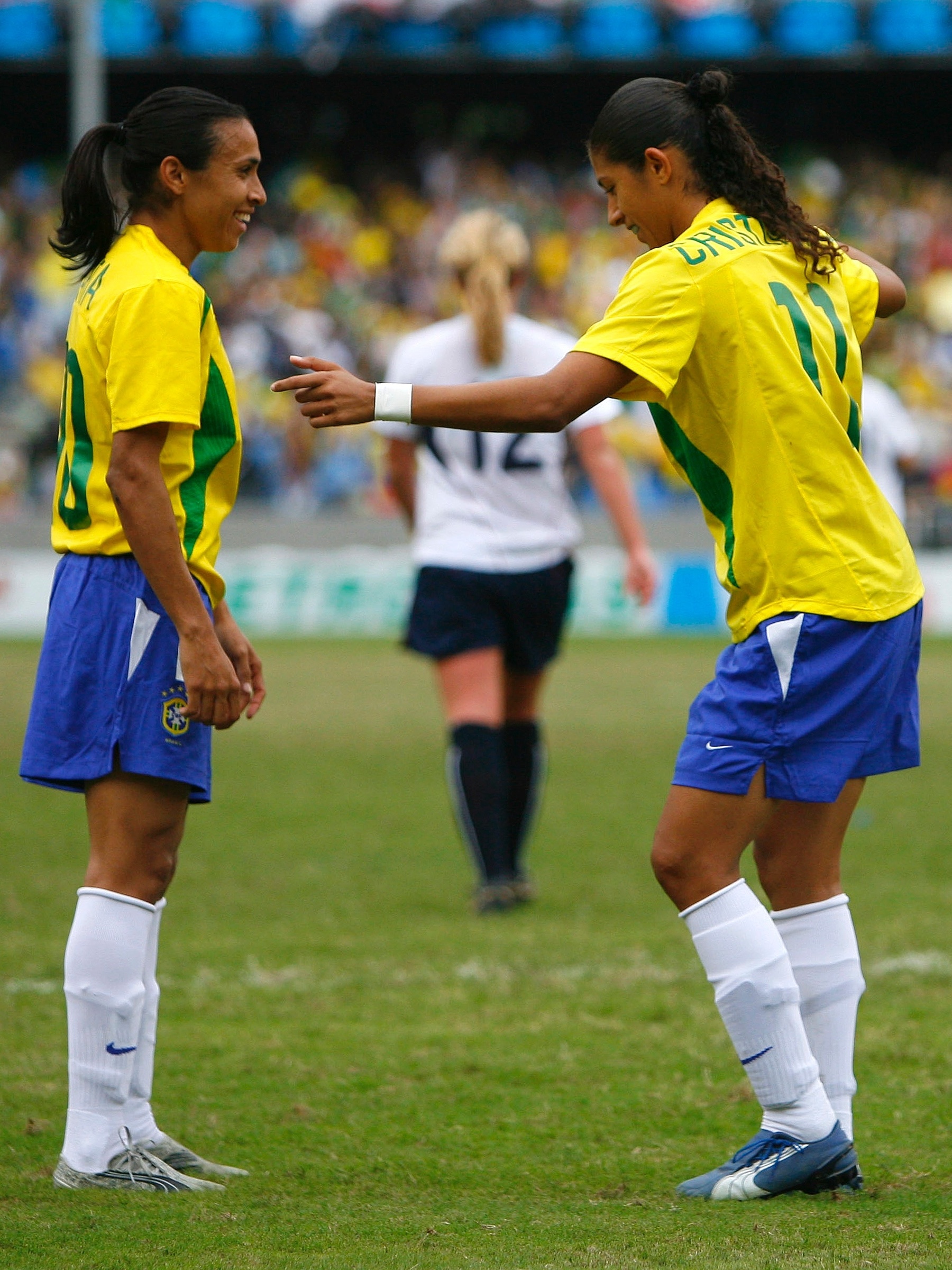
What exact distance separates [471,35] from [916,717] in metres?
23.2

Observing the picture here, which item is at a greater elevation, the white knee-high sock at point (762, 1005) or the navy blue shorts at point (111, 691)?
the navy blue shorts at point (111, 691)

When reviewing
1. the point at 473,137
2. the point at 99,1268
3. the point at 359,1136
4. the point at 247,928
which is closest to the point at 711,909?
the point at 359,1136

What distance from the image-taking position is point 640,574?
20.3 ft

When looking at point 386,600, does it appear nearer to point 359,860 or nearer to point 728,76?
point 359,860

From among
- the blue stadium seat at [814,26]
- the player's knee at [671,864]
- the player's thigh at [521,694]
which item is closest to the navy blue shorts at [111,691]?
the player's knee at [671,864]

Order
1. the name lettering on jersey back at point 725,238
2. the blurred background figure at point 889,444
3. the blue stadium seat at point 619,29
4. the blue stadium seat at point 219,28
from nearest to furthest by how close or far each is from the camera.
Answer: the name lettering on jersey back at point 725,238 < the blurred background figure at point 889,444 < the blue stadium seat at point 219,28 < the blue stadium seat at point 619,29

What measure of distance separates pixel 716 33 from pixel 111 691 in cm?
2341

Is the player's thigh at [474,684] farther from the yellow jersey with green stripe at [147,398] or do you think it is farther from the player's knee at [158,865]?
the player's knee at [158,865]

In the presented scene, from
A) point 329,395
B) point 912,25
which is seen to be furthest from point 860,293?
point 912,25

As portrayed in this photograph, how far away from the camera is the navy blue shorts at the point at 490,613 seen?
5758mm

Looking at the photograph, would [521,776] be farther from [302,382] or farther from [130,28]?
[130,28]

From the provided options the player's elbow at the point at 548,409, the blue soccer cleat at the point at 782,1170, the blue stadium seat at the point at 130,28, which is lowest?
the blue soccer cleat at the point at 782,1170

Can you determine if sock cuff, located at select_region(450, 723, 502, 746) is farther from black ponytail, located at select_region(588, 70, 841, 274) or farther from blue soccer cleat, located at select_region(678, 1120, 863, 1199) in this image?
black ponytail, located at select_region(588, 70, 841, 274)

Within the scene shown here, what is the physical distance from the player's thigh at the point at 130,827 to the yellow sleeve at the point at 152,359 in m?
0.66
